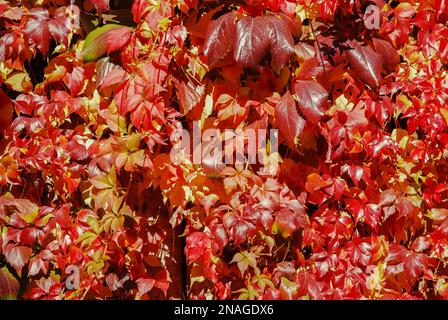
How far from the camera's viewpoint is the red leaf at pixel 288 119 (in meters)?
1.73

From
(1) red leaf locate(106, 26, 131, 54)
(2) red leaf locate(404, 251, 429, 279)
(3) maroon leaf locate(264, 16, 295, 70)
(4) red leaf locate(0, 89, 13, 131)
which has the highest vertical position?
(3) maroon leaf locate(264, 16, 295, 70)

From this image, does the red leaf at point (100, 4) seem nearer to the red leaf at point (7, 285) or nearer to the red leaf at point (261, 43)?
the red leaf at point (261, 43)

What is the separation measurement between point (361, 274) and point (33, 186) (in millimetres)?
1263

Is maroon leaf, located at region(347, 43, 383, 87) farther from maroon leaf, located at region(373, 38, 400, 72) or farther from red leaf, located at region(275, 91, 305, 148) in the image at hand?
red leaf, located at region(275, 91, 305, 148)

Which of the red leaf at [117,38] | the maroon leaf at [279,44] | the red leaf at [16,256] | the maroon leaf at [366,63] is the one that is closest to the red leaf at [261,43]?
the maroon leaf at [279,44]

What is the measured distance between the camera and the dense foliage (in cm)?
179

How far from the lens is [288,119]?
1.74 m

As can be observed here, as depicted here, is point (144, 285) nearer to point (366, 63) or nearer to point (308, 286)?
point (308, 286)

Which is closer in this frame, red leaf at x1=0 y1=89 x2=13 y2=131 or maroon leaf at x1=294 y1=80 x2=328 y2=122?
maroon leaf at x1=294 y1=80 x2=328 y2=122

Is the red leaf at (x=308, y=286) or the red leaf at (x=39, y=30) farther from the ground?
the red leaf at (x=39, y=30)

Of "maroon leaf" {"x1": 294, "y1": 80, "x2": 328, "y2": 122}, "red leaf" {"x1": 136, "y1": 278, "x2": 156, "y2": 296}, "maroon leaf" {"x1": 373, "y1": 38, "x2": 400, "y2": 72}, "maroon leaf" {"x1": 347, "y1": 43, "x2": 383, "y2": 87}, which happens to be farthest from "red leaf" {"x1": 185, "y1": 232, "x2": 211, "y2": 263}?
"maroon leaf" {"x1": 373, "y1": 38, "x2": 400, "y2": 72}

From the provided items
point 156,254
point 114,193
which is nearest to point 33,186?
point 114,193

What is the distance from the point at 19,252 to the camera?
6.02 ft

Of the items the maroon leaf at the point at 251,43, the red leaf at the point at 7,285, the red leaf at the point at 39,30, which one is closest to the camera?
the maroon leaf at the point at 251,43
